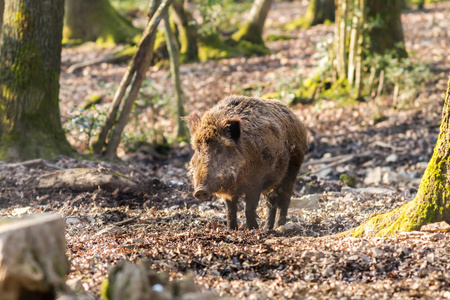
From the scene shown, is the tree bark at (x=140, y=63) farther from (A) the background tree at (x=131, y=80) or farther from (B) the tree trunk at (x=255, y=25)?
(B) the tree trunk at (x=255, y=25)

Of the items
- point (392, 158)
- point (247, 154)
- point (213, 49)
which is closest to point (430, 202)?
point (247, 154)

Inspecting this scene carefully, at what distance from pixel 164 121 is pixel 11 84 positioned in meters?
6.11

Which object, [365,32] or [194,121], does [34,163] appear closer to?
[194,121]

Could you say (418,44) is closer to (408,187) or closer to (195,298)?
(408,187)

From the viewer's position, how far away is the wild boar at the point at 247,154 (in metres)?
6.33

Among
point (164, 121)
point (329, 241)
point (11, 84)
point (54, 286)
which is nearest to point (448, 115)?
point (329, 241)

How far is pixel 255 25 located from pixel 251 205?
1451cm

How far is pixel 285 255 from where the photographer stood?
5199 mm

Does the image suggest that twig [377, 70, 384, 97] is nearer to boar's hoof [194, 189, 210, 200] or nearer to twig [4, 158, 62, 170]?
twig [4, 158, 62, 170]

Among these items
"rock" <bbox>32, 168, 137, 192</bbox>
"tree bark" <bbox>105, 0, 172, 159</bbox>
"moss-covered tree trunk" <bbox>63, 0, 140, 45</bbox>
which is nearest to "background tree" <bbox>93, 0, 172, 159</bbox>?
"tree bark" <bbox>105, 0, 172, 159</bbox>

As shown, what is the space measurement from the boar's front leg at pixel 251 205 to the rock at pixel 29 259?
11.7 feet

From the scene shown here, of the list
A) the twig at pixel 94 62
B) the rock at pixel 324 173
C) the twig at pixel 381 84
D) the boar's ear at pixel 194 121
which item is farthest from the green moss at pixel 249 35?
the boar's ear at pixel 194 121

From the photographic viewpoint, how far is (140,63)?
10141 mm

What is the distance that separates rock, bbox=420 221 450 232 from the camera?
5219 millimetres
